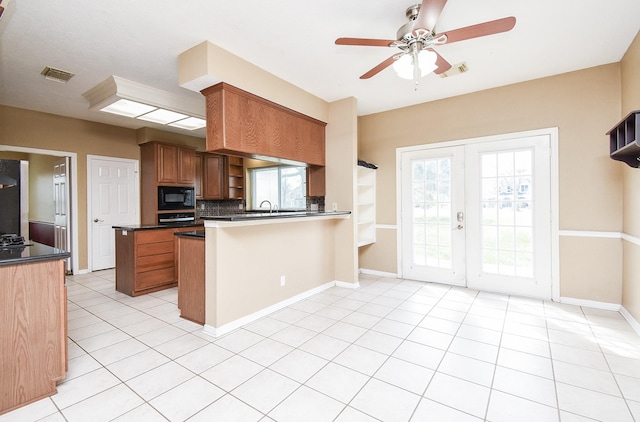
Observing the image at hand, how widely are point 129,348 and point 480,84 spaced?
15.9 feet

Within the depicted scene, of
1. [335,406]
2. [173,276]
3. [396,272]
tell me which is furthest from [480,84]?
[173,276]

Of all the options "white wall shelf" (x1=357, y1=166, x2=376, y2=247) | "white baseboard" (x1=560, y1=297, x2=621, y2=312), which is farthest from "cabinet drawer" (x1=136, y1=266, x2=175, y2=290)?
"white baseboard" (x1=560, y1=297, x2=621, y2=312)

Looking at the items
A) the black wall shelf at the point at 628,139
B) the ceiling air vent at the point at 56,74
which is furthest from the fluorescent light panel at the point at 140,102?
the black wall shelf at the point at 628,139

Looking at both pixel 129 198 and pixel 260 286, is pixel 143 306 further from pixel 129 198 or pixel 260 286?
pixel 129 198

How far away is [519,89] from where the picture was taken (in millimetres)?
3719

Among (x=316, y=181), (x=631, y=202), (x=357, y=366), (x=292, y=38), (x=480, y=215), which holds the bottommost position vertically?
(x=357, y=366)

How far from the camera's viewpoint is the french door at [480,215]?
3654 mm

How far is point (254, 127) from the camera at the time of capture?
3.22m

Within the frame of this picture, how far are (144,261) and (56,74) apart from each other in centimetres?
244

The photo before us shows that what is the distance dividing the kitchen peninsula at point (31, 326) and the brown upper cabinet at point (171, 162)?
3.76m

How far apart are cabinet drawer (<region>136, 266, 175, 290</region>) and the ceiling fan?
3728 millimetres

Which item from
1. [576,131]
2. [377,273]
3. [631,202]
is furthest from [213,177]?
[631,202]

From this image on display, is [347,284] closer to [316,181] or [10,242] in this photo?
[316,181]

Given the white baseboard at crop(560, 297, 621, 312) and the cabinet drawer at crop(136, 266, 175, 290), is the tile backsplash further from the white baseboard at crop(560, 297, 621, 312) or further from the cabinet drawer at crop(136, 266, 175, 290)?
the white baseboard at crop(560, 297, 621, 312)
